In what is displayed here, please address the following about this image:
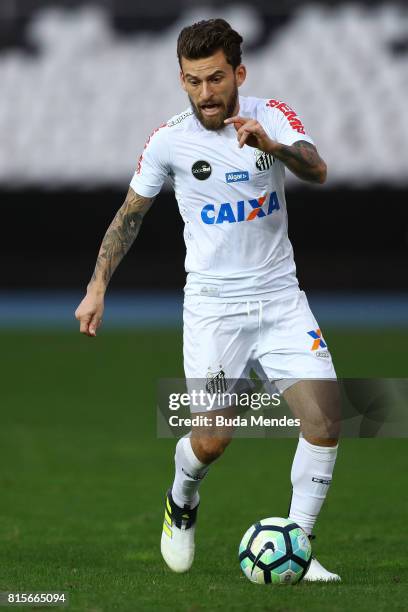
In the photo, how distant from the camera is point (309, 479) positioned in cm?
615

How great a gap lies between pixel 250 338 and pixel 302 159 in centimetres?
101

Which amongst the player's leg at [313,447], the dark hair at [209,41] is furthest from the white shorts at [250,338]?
the dark hair at [209,41]

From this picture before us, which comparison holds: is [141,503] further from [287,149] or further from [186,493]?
[287,149]

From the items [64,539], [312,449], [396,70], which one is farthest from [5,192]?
[312,449]

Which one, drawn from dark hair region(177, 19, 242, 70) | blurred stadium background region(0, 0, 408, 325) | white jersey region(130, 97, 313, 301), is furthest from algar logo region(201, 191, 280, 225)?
blurred stadium background region(0, 0, 408, 325)

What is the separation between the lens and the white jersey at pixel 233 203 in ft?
20.7

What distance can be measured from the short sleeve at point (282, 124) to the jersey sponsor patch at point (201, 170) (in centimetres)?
36

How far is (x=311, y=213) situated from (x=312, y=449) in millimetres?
18859

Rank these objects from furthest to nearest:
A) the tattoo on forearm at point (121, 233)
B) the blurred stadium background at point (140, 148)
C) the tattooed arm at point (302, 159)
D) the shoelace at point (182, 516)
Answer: the blurred stadium background at point (140, 148), the shoelace at point (182, 516), the tattoo on forearm at point (121, 233), the tattooed arm at point (302, 159)

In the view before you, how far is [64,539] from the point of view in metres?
7.64

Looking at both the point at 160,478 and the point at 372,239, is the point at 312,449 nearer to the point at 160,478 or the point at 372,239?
the point at 160,478

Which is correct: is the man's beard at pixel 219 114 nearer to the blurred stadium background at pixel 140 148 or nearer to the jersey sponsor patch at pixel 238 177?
the jersey sponsor patch at pixel 238 177

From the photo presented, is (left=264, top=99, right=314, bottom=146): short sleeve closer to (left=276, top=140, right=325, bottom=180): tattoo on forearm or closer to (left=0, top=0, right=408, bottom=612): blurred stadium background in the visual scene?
(left=276, top=140, right=325, bottom=180): tattoo on forearm

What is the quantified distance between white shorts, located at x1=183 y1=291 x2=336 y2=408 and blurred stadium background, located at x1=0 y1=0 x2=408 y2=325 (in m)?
17.3
